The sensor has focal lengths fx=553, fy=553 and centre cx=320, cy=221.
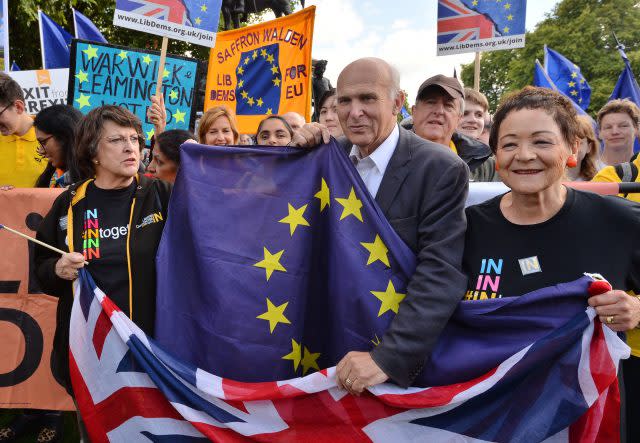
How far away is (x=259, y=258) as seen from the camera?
2.42 metres

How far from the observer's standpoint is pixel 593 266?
1953mm

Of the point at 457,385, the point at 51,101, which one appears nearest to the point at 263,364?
the point at 457,385

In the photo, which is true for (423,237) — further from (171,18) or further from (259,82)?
(259,82)

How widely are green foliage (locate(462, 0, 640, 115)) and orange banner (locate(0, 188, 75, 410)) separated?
95.4 feet

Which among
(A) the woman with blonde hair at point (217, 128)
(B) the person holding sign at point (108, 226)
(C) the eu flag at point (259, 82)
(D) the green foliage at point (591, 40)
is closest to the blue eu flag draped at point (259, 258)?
(B) the person holding sign at point (108, 226)

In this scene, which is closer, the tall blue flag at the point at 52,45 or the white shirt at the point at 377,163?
the white shirt at the point at 377,163

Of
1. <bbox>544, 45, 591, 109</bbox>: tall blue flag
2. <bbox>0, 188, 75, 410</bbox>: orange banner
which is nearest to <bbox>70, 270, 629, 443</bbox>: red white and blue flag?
<bbox>0, 188, 75, 410</bbox>: orange banner

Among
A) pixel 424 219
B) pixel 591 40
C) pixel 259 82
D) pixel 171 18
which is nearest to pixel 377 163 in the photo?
pixel 424 219

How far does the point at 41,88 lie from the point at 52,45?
1.42m

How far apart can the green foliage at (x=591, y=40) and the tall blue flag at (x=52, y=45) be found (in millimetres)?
25977

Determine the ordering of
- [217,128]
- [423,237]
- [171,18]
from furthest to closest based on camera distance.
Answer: [171,18]
[217,128]
[423,237]

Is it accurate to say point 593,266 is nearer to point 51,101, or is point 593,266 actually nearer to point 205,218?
point 205,218

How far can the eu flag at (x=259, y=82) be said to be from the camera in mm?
6055

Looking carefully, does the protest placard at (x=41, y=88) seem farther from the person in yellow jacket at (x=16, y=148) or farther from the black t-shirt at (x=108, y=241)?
the black t-shirt at (x=108, y=241)
